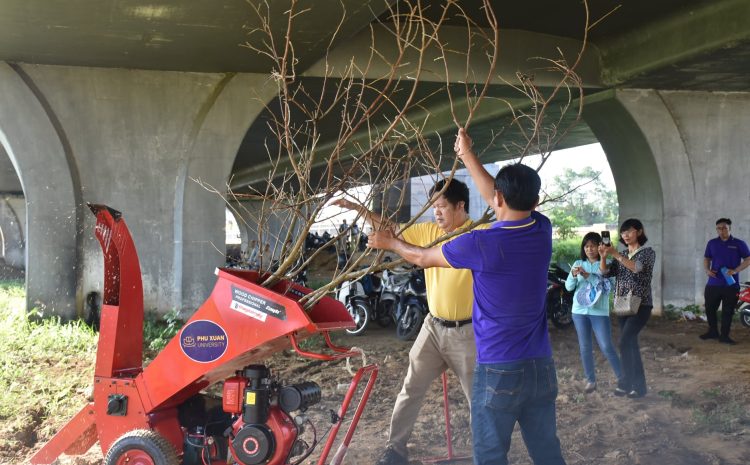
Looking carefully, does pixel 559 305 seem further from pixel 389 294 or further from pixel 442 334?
pixel 442 334

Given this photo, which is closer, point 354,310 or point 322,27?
point 322,27

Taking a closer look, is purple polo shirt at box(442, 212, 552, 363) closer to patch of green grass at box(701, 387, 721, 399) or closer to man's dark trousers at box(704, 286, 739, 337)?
patch of green grass at box(701, 387, 721, 399)

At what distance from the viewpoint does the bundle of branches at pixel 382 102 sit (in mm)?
3656

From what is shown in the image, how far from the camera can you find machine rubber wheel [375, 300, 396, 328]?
36.9 ft

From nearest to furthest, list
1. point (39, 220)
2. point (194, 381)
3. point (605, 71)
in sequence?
point (194, 381) → point (39, 220) → point (605, 71)

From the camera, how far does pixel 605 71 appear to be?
40.4 ft

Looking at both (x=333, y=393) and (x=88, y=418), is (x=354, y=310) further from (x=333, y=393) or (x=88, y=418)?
(x=88, y=418)

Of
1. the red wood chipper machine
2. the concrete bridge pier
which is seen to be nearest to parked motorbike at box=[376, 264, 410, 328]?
the concrete bridge pier

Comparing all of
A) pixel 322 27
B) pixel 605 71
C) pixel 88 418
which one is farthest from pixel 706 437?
pixel 605 71

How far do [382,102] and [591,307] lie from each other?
3016mm

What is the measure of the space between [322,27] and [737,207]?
26.9 feet

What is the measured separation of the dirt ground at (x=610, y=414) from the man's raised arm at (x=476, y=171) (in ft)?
6.96

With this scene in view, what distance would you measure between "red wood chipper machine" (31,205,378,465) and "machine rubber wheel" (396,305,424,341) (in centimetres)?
621

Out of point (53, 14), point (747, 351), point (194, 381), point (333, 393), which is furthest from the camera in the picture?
point (747, 351)
